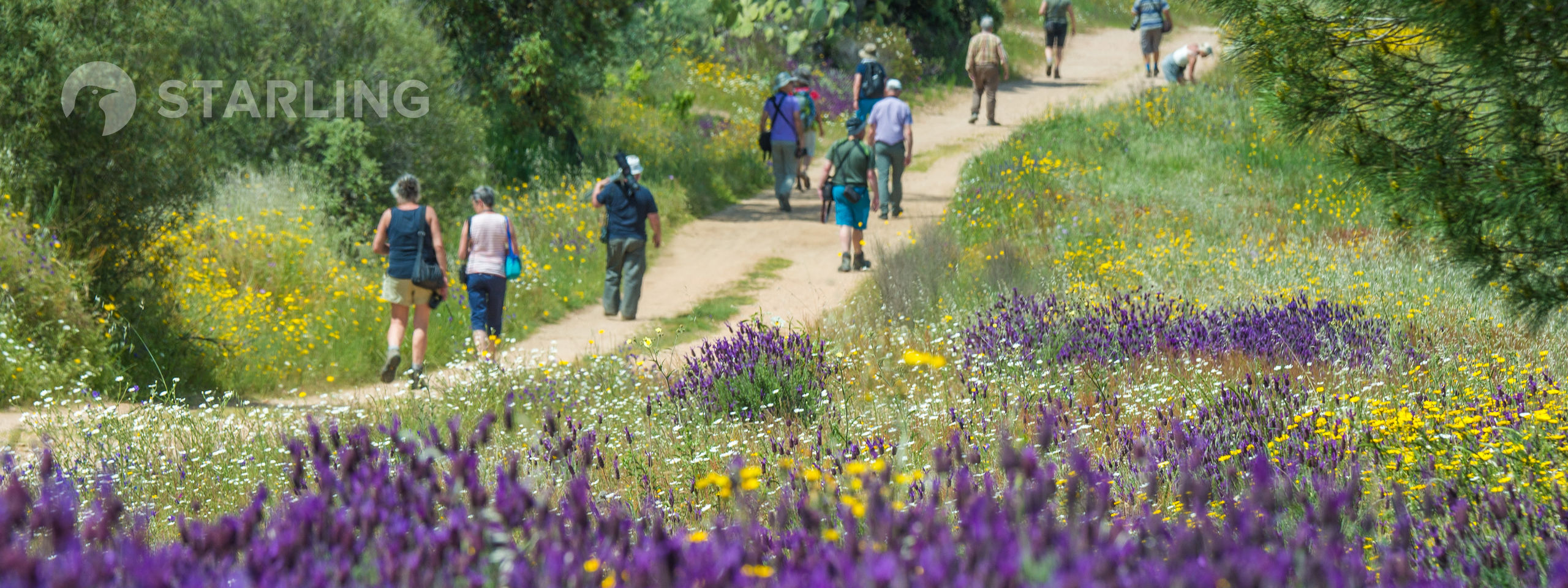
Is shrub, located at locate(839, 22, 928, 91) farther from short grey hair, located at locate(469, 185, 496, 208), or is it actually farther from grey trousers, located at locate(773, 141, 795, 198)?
short grey hair, located at locate(469, 185, 496, 208)

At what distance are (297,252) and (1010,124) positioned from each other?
46.0 feet

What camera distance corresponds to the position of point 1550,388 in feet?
16.5

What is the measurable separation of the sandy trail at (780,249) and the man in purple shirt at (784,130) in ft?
1.59

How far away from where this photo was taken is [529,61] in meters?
16.3

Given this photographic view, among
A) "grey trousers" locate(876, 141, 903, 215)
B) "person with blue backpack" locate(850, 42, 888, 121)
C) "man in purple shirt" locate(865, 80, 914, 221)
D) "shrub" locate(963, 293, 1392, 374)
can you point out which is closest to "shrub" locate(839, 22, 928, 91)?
"person with blue backpack" locate(850, 42, 888, 121)

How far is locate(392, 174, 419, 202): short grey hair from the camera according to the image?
9.49 metres

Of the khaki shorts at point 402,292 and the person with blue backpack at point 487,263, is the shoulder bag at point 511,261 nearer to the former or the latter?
the person with blue backpack at point 487,263

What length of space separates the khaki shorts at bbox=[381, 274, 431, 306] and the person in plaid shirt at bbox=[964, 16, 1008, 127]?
13.8 metres

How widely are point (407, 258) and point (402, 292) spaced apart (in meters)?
0.34

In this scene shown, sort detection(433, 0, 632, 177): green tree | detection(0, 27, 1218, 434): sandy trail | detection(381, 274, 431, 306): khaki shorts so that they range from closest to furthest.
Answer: detection(381, 274, 431, 306): khaki shorts → detection(0, 27, 1218, 434): sandy trail → detection(433, 0, 632, 177): green tree

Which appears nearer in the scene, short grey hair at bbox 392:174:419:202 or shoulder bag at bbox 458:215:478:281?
short grey hair at bbox 392:174:419:202

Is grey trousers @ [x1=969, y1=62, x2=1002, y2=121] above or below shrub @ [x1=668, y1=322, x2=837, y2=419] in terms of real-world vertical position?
above

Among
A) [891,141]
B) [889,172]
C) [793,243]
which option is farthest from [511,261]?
[889,172]

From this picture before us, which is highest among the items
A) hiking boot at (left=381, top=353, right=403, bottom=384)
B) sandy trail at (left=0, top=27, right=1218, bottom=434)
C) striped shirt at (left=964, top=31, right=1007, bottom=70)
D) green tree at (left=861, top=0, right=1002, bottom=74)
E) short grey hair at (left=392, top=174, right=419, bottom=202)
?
green tree at (left=861, top=0, right=1002, bottom=74)
